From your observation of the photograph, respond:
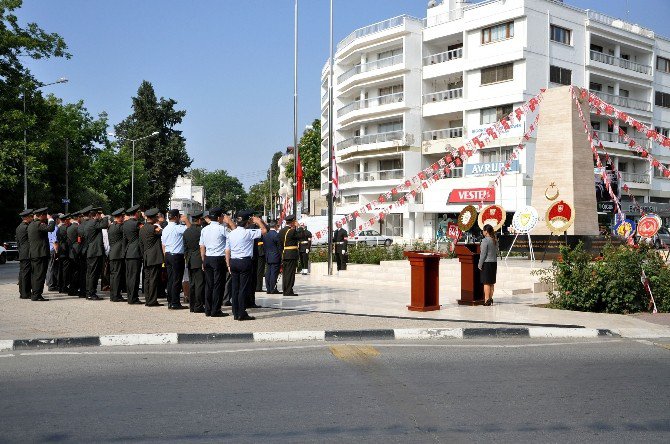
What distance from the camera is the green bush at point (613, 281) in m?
12.6

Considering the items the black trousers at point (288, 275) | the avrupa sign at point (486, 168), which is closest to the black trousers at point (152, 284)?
the black trousers at point (288, 275)

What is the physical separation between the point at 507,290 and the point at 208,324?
27.7ft

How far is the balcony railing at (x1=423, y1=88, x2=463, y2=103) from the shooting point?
153 feet

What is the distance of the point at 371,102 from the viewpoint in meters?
52.6

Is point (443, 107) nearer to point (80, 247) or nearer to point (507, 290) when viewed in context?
point (507, 290)

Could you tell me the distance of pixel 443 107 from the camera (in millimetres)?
47250

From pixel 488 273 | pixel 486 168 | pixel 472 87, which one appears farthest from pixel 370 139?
pixel 488 273

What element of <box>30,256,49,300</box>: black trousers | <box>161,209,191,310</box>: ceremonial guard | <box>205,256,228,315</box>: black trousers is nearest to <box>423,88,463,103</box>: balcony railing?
<box>161,209,191,310</box>: ceremonial guard

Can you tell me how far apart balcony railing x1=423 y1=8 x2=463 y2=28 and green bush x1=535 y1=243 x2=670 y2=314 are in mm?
37131

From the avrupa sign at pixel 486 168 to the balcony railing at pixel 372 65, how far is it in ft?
33.2

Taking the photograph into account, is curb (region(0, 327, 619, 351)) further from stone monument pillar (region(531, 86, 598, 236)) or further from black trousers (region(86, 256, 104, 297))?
stone monument pillar (region(531, 86, 598, 236))

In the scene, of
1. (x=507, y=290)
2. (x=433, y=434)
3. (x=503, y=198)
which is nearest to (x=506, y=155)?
(x=503, y=198)

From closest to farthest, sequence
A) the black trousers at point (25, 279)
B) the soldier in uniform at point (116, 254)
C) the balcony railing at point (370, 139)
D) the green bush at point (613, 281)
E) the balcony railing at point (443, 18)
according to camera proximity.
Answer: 1. the green bush at point (613, 281)
2. the soldier in uniform at point (116, 254)
3. the black trousers at point (25, 279)
4. the balcony railing at point (443, 18)
5. the balcony railing at point (370, 139)

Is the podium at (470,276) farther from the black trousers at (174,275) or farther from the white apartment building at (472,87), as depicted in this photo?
the white apartment building at (472,87)
